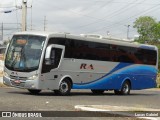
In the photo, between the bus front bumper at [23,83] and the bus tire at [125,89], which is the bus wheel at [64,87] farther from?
the bus tire at [125,89]

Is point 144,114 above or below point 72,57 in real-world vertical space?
below

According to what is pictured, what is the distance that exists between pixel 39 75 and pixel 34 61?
28.0 inches

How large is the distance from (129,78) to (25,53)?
29.3 feet

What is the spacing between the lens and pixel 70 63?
2427 cm

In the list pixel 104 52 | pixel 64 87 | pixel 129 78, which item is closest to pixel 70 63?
pixel 64 87

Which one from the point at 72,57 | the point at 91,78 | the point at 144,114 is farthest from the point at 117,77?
the point at 144,114

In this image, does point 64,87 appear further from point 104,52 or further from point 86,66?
point 104,52

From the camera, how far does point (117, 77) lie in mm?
28328

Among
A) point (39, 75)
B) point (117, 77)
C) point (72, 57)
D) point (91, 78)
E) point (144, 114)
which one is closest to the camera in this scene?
point (144, 114)

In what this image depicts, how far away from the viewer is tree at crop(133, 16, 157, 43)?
377 feet

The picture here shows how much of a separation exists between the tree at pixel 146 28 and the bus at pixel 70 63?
281 ft

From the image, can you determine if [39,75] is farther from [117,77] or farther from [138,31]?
[138,31]

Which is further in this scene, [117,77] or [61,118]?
[117,77]

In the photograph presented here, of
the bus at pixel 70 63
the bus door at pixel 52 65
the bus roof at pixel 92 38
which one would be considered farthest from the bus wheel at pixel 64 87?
the bus roof at pixel 92 38
